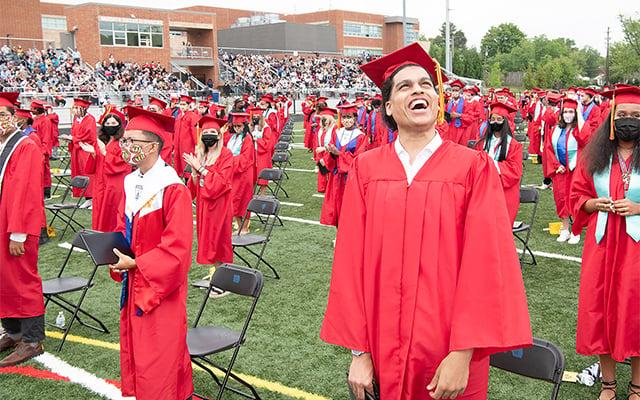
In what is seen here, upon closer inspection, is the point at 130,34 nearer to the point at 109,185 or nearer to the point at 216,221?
the point at 109,185

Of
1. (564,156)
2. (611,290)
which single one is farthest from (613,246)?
(564,156)

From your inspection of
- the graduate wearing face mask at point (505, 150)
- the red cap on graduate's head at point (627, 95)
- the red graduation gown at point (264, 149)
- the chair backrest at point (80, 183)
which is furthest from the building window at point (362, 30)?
the red cap on graduate's head at point (627, 95)

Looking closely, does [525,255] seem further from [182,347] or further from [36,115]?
[36,115]

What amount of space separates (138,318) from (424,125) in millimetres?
2043

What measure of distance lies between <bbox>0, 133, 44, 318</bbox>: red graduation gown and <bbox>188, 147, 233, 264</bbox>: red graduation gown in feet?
6.05

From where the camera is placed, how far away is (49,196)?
1146cm

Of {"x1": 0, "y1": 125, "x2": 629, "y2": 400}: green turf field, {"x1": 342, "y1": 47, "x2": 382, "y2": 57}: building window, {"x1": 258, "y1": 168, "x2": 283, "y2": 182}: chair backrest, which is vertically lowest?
{"x1": 0, "y1": 125, "x2": 629, "y2": 400}: green turf field

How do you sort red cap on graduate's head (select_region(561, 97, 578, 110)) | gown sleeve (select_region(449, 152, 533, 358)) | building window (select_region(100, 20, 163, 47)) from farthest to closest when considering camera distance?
building window (select_region(100, 20, 163, 47)) → red cap on graduate's head (select_region(561, 97, 578, 110)) → gown sleeve (select_region(449, 152, 533, 358))

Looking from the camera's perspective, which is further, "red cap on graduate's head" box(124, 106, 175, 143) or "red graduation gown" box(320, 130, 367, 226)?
"red graduation gown" box(320, 130, 367, 226)

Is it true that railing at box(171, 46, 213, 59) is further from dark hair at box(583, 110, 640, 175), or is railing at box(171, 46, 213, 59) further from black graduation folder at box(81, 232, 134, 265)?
dark hair at box(583, 110, 640, 175)

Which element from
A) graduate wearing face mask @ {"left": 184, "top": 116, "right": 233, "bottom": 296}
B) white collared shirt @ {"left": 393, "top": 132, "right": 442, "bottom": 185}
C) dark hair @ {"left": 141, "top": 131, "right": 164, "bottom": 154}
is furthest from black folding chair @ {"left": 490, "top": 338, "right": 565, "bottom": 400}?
graduate wearing face mask @ {"left": 184, "top": 116, "right": 233, "bottom": 296}

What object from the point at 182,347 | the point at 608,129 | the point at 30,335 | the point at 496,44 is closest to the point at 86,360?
the point at 30,335

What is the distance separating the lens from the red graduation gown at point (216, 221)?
20.5 ft

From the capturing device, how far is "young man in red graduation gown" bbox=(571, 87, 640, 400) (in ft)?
11.9
